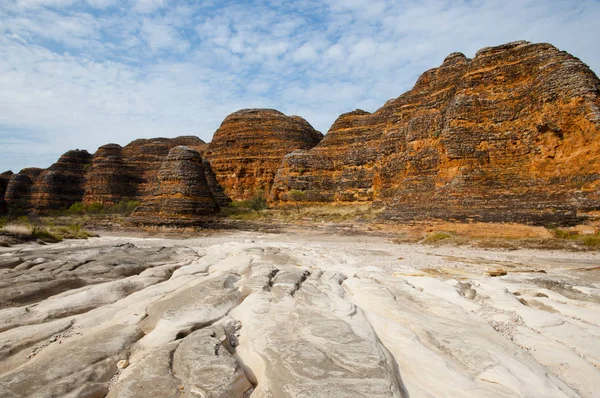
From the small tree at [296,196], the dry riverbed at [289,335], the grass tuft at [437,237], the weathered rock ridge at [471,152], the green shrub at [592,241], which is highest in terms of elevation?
the weathered rock ridge at [471,152]

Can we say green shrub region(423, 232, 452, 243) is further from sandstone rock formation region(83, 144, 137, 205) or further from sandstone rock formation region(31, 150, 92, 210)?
sandstone rock formation region(31, 150, 92, 210)

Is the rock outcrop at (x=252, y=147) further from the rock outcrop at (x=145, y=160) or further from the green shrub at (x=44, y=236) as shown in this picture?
the green shrub at (x=44, y=236)

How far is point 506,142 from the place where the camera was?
56.7 ft

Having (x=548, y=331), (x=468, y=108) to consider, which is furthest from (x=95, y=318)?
(x=468, y=108)

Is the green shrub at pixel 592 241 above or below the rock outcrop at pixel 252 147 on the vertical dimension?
below

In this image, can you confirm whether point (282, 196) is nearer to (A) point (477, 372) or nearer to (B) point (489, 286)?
(B) point (489, 286)

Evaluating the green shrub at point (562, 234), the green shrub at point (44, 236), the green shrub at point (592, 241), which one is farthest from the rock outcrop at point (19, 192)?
the green shrub at point (592, 241)

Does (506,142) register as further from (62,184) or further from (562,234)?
(62,184)

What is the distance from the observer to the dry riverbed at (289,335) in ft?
7.71

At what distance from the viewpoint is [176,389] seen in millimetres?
2227

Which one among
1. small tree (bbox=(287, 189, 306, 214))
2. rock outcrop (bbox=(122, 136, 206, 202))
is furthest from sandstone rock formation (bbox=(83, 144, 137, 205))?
small tree (bbox=(287, 189, 306, 214))

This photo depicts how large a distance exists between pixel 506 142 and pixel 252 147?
116ft

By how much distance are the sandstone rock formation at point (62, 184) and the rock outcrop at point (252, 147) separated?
2477 centimetres

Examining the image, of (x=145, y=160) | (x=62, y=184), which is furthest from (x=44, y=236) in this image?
(x=62, y=184)
